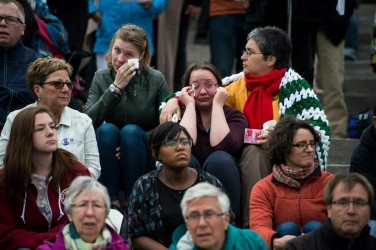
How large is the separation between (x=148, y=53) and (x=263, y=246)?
2.59 metres

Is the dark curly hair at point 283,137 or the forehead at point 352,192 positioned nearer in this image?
the forehead at point 352,192

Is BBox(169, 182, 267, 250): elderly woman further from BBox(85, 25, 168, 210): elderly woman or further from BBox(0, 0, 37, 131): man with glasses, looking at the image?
BBox(0, 0, 37, 131): man with glasses

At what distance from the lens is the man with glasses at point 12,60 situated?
10.5 metres

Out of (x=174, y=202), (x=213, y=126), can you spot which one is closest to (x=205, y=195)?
(x=174, y=202)

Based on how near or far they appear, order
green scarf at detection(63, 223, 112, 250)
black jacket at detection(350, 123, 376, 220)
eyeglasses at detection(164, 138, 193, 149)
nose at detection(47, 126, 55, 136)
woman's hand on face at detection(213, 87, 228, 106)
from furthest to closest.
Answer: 1. woman's hand on face at detection(213, 87, 228, 106)
2. black jacket at detection(350, 123, 376, 220)
3. eyeglasses at detection(164, 138, 193, 149)
4. nose at detection(47, 126, 55, 136)
5. green scarf at detection(63, 223, 112, 250)

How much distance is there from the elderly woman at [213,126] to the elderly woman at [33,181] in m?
1.01

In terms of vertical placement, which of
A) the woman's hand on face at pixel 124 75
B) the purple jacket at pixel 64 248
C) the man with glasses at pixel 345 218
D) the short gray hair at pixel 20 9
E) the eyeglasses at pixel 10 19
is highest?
the short gray hair at pixel 20 9

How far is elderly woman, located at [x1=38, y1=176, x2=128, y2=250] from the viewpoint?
834cm

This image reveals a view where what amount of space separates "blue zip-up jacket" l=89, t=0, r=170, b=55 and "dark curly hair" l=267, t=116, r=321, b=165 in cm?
370

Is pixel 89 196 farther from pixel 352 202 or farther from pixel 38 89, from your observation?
pixel 38 89

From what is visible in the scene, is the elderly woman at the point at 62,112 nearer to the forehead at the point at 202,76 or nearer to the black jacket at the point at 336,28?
the forehead at the point at 202,76

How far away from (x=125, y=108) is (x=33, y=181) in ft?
5.14

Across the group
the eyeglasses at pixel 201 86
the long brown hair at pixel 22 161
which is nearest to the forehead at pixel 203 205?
the long brown hair at pixel 22 161

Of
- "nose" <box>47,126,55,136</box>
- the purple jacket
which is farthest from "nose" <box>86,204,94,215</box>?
"nose" <box>47,126,55,136</box>
